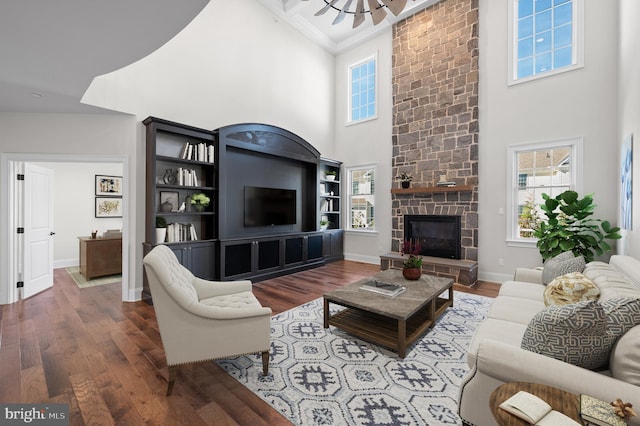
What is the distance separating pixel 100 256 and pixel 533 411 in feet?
20.1

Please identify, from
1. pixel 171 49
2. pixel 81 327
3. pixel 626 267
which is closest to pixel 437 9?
pixel 171 49

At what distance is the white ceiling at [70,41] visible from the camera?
1.76 m

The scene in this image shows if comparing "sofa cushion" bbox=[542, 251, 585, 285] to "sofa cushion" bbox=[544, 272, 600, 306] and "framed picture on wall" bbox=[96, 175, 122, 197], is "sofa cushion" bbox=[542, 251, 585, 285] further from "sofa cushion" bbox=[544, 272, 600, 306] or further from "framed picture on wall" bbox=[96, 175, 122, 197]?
"framed picture on wall" bbox=[96, 175, 122, 197]

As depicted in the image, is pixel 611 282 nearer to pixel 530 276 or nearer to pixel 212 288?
pixel 530 276

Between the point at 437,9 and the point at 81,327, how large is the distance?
25.2 feet

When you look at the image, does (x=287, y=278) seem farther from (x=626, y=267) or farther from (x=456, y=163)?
(x=626, y=267)

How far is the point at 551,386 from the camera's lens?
3.84 feet

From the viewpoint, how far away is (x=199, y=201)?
170 inches

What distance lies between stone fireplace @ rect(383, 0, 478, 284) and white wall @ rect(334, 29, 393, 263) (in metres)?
0.20

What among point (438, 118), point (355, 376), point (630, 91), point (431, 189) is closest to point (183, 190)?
point (355, 376)

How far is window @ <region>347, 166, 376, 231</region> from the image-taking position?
6711 millimetres

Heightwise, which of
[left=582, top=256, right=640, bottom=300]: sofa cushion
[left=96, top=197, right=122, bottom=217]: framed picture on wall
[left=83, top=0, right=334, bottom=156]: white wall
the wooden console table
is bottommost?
the wooden console table

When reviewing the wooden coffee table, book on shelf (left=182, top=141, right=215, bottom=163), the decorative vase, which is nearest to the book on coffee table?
the wooden coffee table

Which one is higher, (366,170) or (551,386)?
(366,170)
